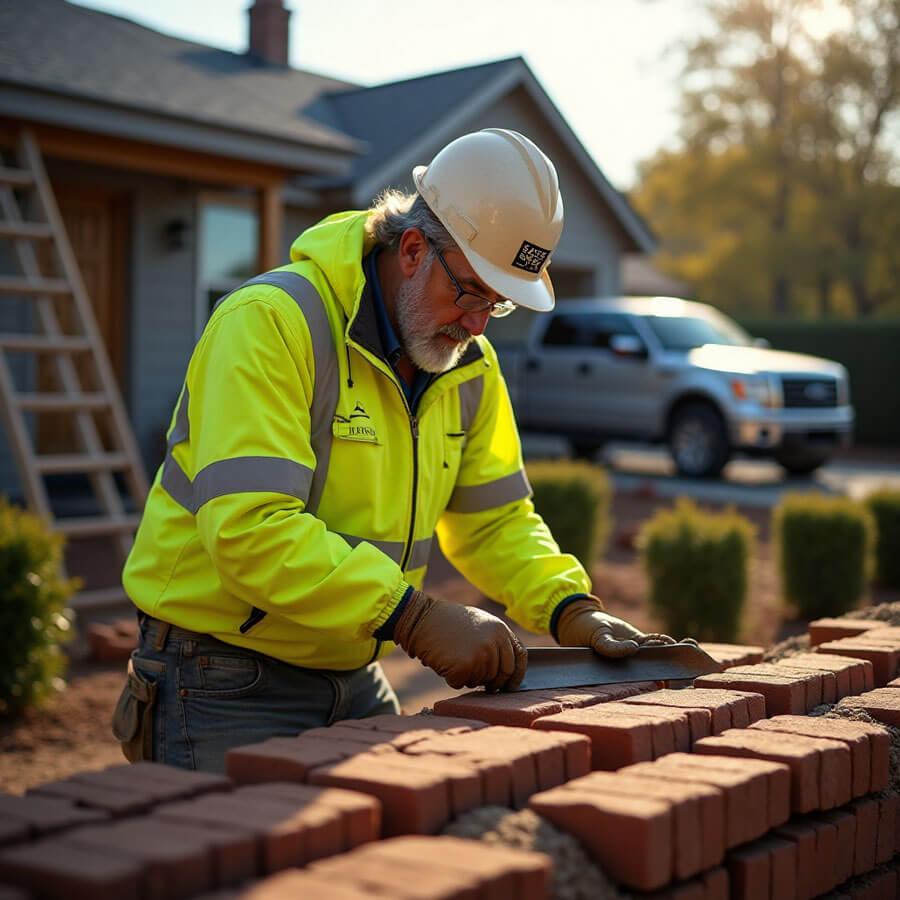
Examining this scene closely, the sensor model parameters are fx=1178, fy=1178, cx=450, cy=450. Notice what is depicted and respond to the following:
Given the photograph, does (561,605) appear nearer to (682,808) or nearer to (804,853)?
(804,853)

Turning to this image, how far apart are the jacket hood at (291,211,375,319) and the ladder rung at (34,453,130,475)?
4.96 metres

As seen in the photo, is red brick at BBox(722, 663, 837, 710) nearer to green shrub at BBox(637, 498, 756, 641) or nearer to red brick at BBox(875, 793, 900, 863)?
red brick at BBox(875, 793, 900, 863)

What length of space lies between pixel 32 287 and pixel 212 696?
19.3 feet

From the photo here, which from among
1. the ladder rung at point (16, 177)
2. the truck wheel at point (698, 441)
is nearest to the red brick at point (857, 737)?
the ladder rung at point (16, 177)

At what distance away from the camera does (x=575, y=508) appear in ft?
31.2

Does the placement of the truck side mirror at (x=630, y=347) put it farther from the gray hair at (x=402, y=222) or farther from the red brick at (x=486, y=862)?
the red brick at (x=486, y=862)

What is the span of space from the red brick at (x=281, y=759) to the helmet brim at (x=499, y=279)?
1.27m

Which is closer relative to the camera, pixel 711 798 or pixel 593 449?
pixel 711 798

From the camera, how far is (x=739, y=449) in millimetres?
14516

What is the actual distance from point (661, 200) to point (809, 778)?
34011mm

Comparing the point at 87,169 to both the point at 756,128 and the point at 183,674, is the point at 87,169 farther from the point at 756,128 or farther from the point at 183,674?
the point at 756,128

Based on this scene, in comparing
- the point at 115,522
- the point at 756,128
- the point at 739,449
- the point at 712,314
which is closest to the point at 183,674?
the point at 115,522

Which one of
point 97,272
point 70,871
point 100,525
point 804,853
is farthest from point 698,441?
point 70,871

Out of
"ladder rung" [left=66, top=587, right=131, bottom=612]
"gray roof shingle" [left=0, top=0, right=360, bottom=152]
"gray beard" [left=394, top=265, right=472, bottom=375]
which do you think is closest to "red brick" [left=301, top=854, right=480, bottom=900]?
"gray beard" [left=394, top=265, right=472, bottom=375]
